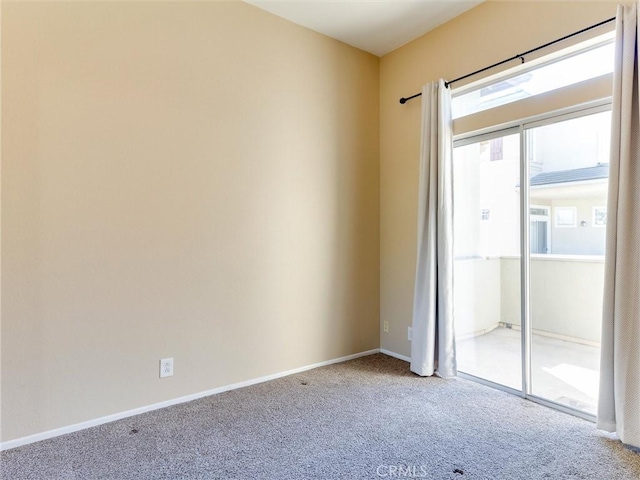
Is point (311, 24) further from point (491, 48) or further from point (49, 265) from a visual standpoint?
point (49, 265)

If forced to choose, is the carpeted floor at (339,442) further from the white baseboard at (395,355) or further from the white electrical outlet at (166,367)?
the white baseboard at (395,355)

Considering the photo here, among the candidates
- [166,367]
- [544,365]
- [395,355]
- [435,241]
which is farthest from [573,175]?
[166,367]

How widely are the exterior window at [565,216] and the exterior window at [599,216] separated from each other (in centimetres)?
11

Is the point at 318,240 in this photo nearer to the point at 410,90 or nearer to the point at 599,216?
the point at 410,90

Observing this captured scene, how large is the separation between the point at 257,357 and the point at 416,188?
1960 mm

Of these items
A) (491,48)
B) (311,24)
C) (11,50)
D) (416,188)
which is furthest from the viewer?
(416,188)

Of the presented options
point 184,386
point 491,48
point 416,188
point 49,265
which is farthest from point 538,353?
point 49,265

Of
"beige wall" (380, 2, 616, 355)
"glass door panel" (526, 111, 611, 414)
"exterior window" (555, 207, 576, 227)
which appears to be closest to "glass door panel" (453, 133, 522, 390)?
"glass door panel" (526, 111, 611, 414)

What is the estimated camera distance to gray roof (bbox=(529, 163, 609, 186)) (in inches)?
88.7

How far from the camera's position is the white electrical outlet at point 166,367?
2.44 m

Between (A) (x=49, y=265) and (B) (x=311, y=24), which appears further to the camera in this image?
(B) (x=311, y=24)

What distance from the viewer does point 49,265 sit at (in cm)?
207

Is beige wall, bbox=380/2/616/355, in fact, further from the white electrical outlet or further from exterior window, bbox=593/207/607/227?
the white electrical outlet

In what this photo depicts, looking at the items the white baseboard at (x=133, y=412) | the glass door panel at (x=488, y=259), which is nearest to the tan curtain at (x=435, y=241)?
the glass door panel at (x=488, y=259)
